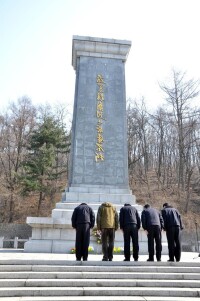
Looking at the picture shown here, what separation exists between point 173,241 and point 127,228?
1001mm

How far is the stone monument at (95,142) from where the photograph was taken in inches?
358

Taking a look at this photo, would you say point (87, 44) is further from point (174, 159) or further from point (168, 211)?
point (174, 159)

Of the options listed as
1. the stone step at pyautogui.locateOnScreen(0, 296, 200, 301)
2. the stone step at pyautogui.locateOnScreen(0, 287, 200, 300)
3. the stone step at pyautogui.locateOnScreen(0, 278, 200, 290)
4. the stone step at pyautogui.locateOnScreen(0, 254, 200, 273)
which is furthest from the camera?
the stone step at pyautogui.locateOnScreen(0, 254, 200, 273)

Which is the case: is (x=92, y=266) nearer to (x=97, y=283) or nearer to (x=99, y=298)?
(x=97, y=283)

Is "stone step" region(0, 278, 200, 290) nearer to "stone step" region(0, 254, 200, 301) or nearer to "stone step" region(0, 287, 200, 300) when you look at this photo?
"stone step" region(0, 254, 200, 301)

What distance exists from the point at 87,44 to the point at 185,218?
13.6m

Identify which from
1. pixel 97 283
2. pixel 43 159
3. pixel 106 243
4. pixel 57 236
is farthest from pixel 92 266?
pixel 43 159

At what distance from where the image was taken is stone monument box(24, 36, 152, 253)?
909cm

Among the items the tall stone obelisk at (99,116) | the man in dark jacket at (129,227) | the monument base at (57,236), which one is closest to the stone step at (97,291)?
the man in dark jacket at (129,227)

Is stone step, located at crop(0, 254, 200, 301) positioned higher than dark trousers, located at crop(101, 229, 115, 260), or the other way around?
dark trousers, located at crop(101, 229, 115, 260)

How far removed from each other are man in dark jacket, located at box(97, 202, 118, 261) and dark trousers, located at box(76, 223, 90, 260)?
1.02 feet

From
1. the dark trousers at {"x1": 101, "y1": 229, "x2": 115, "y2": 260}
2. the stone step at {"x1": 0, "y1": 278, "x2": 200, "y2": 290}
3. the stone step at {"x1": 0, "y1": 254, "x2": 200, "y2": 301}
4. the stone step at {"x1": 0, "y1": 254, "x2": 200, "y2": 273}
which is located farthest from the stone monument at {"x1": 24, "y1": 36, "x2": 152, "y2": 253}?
the stone step at {"x1": 0, "y1": 278, "x2": 200, "y2": 290}

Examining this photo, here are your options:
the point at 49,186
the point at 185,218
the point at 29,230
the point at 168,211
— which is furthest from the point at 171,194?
the point at 168,211

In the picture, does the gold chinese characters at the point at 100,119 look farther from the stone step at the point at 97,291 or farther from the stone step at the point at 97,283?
the stone step at the point at 97,291
